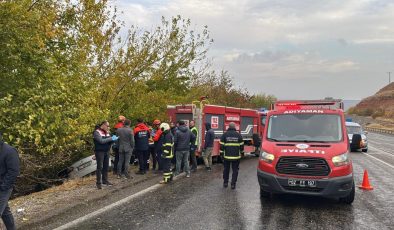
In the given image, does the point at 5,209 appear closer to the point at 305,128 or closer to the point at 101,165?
the point at 101,165

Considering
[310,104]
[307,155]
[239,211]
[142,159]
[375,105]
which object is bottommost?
[239,211]

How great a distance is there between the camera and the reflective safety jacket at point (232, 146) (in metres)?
10.6

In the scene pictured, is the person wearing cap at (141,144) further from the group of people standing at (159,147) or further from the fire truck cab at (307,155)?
the fire truck cab at (307,155)

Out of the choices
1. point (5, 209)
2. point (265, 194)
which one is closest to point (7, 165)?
point (5, 209)

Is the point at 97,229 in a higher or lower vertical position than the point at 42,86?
lower

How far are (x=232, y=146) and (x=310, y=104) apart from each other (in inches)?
87.4

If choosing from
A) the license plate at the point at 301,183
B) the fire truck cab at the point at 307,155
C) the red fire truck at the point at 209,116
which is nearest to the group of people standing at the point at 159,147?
the red fire truck at the point at 209,116

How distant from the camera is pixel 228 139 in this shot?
419 inches

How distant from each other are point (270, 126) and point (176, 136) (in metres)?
3.73

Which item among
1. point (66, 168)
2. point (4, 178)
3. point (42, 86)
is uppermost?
point (42, 86)

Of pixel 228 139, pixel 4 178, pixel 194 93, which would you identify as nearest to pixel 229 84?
pixel 194 93

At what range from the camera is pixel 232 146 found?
34.7 ft

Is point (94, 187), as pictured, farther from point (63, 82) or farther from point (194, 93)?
point (194, 93)

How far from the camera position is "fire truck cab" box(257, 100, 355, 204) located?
8195 mm
